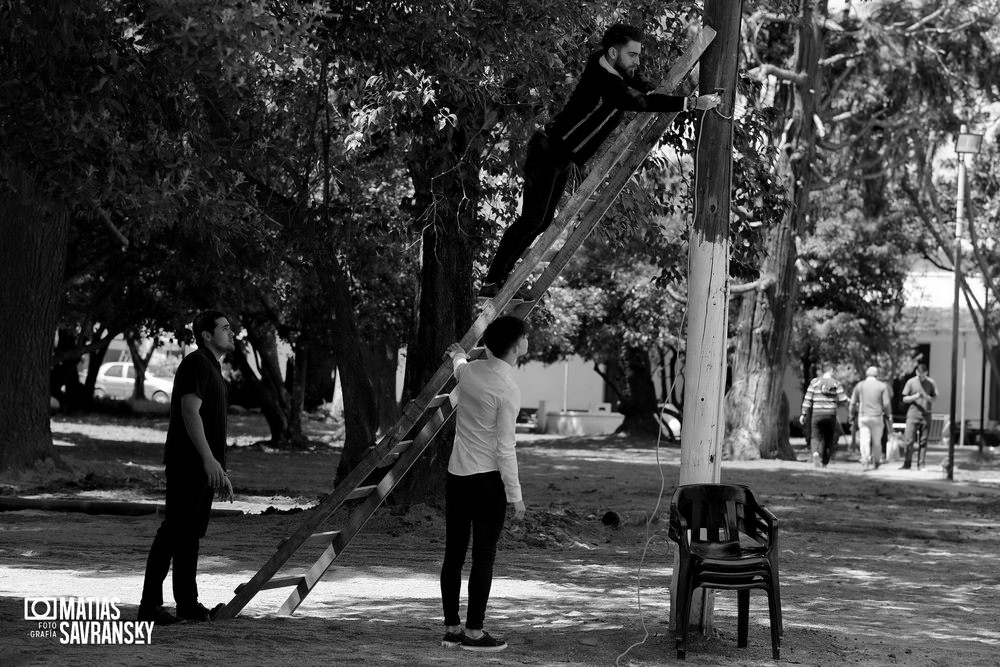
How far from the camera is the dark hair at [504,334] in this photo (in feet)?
23.1

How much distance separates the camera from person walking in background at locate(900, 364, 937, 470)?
22109 mm

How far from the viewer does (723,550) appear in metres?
7.31

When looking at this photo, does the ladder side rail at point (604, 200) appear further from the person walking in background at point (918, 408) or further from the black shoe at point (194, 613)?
the person walking in background at point (918, 408)

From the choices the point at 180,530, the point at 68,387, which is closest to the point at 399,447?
the point at 180,530

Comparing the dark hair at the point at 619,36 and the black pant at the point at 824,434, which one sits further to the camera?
the black pant at the point at 824,434

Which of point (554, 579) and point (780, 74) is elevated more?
point (780, 74)

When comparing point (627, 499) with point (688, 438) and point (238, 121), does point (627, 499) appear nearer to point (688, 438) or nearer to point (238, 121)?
point (238, 121)

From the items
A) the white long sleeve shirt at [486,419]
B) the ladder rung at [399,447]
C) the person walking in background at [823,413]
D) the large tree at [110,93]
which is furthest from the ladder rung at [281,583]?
the person walking in background at [823,413]

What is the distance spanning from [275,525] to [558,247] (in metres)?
6.31

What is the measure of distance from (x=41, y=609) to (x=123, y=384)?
4104 cm

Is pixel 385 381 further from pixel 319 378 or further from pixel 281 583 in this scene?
pixel 281 583

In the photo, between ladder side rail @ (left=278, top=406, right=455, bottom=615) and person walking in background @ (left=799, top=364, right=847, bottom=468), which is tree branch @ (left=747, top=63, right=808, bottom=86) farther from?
ladder side rail @ (left=278, top=406, right=455, bottom=615)

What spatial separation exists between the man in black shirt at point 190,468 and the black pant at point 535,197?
1777 millimetres

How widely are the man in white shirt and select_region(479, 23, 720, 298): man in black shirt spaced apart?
892 millimetres
